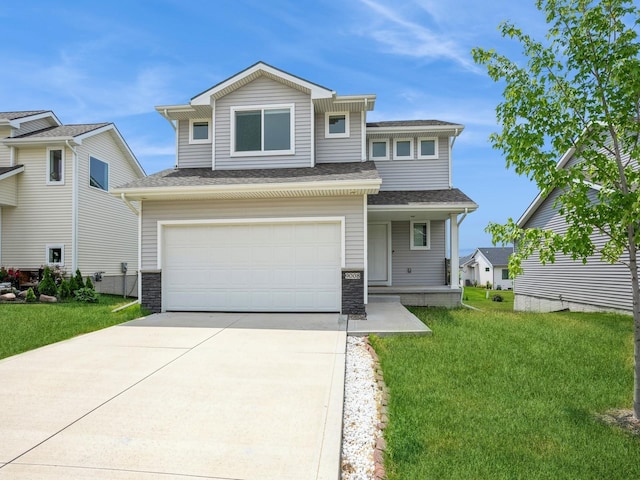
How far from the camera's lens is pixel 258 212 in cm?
973

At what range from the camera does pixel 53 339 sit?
719cm

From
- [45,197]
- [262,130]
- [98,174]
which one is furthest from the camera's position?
[98,174]

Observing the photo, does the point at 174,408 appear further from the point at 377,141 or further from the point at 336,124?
the point at 377,141

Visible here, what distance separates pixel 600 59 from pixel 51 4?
11615mm

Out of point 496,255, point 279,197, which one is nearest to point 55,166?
point 279,197

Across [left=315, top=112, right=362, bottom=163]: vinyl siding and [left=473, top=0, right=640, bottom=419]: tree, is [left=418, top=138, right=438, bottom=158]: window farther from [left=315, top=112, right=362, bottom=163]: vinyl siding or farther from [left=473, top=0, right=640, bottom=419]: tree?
[left=473, top=0, right=640, bottom=419]: tree

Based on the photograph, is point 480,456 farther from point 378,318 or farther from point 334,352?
point 378,318

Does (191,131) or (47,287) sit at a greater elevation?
(191,131)

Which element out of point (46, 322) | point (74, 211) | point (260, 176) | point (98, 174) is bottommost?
point (46, 322)

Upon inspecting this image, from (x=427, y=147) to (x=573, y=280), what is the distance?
24.8 ft

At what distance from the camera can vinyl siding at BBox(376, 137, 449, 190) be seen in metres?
14.0

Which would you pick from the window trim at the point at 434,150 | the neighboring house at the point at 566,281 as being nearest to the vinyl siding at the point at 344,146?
the window trim at the point at 434,150

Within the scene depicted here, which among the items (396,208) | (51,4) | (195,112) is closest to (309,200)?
(396,208)

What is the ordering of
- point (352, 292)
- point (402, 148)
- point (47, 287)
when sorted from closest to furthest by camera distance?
point (352, 292)
point (47, 287)
point (402, 148)
